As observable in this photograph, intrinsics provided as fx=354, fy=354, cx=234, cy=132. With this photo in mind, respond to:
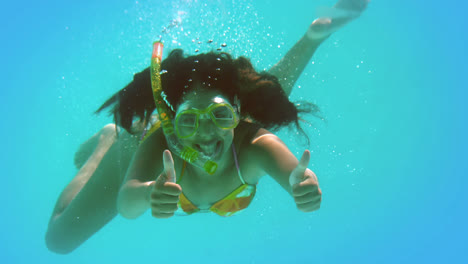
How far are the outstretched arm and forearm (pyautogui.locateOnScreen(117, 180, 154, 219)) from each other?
8.85ft

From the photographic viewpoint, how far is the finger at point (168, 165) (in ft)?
6.82

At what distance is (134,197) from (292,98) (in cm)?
749

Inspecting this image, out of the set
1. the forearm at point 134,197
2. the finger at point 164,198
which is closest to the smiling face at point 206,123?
the forearm at point 134,197

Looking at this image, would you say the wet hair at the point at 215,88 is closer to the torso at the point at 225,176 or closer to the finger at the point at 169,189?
the torso at the point at 225,176

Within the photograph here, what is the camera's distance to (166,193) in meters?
2.06

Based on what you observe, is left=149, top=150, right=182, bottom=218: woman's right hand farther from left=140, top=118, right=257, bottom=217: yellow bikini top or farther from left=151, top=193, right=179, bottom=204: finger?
left=140, top=118, right=257, bottom=217: yellow bikini top

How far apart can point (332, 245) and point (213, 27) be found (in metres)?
25.6

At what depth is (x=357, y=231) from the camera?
1040 inches

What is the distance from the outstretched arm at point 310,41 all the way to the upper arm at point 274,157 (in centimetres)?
184

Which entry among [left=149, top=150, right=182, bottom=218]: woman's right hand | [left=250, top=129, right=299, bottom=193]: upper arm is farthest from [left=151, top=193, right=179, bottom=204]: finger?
[left=250, top=129, right=299, bottom=193]: upper arm

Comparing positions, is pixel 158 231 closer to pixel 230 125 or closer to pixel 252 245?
pixel 252 245

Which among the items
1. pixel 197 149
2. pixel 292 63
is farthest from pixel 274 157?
pixel 292 63

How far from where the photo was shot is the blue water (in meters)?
8.78

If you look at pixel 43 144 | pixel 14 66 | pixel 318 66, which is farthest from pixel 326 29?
pixel 43 144
